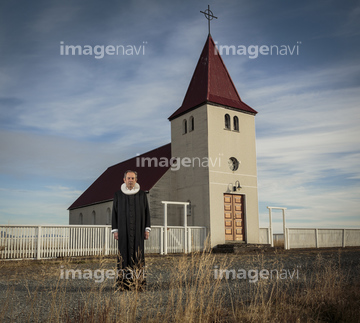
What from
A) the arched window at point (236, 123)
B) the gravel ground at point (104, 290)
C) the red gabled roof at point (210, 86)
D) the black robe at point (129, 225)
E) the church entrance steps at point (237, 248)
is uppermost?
the red gabled roof at point (210, 86)

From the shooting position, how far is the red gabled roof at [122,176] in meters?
26.7

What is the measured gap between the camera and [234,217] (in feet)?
80.9

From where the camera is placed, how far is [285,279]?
10039 mm

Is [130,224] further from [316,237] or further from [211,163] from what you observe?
[316,237]

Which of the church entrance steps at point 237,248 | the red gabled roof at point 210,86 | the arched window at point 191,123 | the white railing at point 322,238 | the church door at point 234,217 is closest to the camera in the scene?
the church entrance steps at point 237,248

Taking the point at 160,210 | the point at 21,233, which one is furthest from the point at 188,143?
the point at 21,233

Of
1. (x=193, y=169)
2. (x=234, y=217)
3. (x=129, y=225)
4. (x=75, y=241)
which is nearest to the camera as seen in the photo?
(x=129, y=225)

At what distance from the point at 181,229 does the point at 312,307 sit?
16.3 metres

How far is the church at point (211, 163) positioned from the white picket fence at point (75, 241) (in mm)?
1978

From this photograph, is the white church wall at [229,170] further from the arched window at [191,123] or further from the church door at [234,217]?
the arched window at [191,123]

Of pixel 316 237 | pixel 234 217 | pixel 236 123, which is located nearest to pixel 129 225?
pixel 234 217

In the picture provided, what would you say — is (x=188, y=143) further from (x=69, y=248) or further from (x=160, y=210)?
(x=69, y=248)

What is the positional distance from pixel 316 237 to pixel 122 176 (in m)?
16.4

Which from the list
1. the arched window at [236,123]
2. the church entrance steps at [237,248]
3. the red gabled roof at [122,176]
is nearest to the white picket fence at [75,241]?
the church entrance steps at [237,248]
